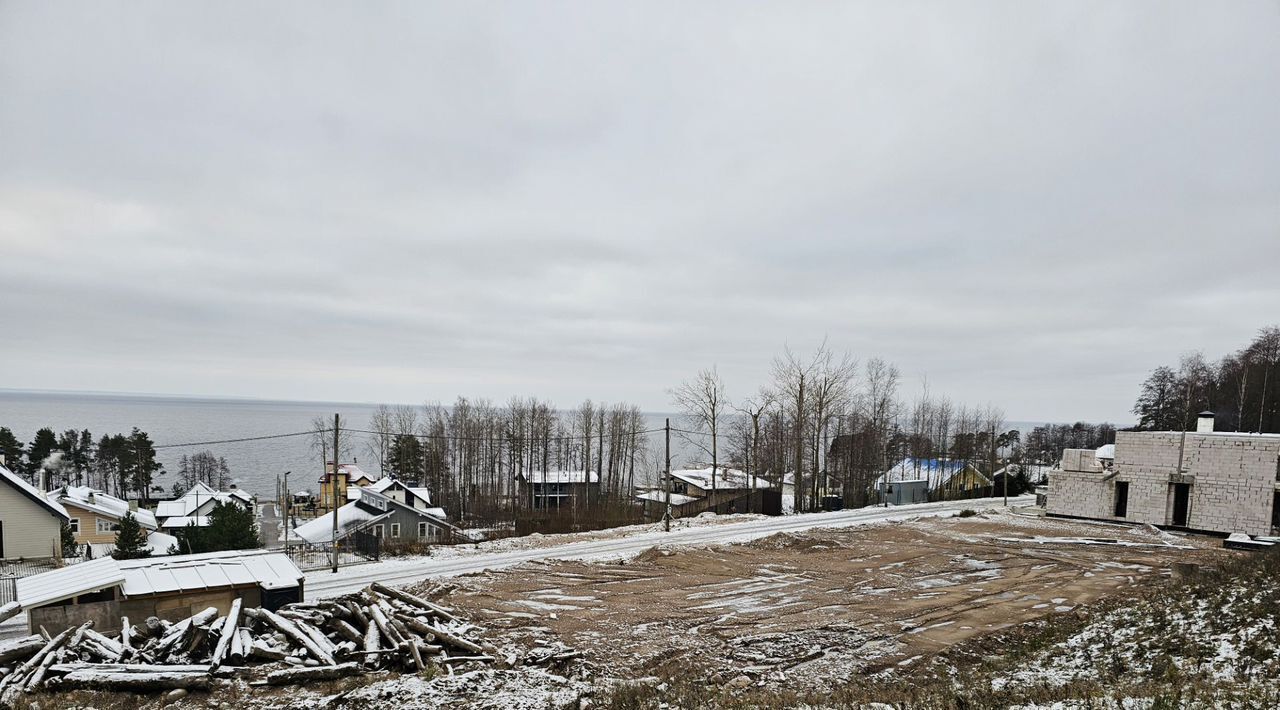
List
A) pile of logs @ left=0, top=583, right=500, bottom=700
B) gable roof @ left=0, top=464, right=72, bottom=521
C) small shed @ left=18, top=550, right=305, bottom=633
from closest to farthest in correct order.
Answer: pile of logs @ left=0, top=583, right=500, bottom=700, small shed @ left=18, top=550, right=305, bottom=633, gable roof @ left=0, top=464, right=72, bottom=521

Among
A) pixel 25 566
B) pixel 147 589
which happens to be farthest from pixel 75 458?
pixel 147 589

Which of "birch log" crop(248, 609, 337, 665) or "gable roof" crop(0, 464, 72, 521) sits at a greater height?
"birch log" crop(248, 609, 337, 665)

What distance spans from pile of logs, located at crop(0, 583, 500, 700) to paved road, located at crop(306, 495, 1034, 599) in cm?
385

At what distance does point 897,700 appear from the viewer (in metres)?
7.89

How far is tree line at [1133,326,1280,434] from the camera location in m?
50.2

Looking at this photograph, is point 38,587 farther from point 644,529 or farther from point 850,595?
A: point 644,529

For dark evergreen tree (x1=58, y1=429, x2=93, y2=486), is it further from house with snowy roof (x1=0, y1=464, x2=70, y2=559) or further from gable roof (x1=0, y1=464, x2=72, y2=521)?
gable roof (x1=0, y1=464, x2=72, y2=521)

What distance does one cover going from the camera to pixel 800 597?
15.0 metres

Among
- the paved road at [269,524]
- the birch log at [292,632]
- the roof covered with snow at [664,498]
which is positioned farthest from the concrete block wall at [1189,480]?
the paved road at [269,524]

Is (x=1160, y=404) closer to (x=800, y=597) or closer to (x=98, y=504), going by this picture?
(x=800, y=597)

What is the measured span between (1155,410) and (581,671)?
80.0 metres

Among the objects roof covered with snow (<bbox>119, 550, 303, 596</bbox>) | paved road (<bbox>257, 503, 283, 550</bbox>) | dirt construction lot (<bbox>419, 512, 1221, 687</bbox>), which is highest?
roof covered with snow (<bbox>119, 550, 303, 596</bbox>)

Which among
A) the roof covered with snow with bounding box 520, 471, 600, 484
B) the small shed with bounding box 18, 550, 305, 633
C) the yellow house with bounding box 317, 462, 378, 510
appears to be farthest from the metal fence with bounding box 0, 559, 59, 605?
the roof covered with snow with bounding box 520, 471, 600, 484

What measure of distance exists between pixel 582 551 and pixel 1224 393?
65967mm
